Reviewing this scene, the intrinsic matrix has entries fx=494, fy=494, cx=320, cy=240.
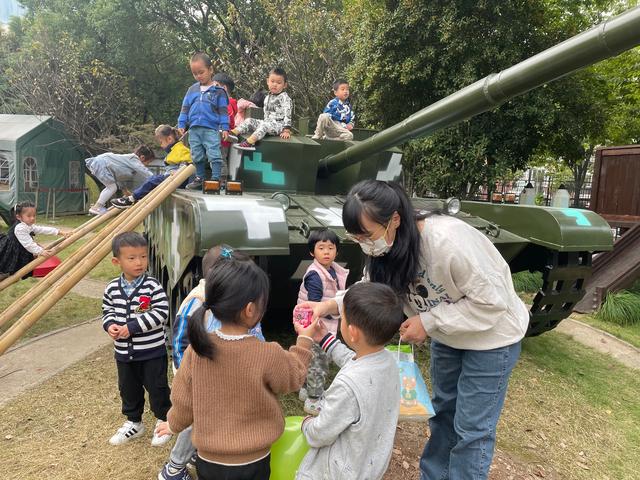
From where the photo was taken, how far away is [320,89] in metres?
13.4

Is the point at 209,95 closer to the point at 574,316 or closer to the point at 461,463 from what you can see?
the point at 461,463

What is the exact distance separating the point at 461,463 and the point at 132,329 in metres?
1.82

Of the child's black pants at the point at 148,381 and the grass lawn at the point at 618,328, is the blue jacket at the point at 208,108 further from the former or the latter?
the grass lawn at the point at 618,328

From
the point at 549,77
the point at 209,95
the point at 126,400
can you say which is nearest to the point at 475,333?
the point at 549,77

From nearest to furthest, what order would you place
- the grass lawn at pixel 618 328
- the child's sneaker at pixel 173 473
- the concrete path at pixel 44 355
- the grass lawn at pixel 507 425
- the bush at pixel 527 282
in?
the child's sneaker at pixel 173 473 < the grass lawn at pixel 507 425 < the concrete path at pixel 44 355 < the grass lawn at pixel 618 328 < the bush at pixel 527 282

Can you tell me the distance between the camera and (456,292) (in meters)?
1.92

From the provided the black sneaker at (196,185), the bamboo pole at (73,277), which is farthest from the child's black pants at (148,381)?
the black sneaker at (196,185)

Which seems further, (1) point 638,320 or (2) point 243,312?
(1) point 638,320

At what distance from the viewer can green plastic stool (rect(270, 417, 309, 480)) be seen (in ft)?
6.46

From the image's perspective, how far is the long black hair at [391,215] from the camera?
1.84 meters

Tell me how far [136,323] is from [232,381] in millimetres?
1232

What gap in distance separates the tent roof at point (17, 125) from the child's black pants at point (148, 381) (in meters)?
15.3

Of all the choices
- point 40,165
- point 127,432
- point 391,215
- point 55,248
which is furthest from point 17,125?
point 391,215

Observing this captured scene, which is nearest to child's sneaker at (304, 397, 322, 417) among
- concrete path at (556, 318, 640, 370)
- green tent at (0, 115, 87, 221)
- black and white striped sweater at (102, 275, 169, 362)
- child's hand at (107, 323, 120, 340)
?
black and white striped sweater at (102, 275, 169, 362)
